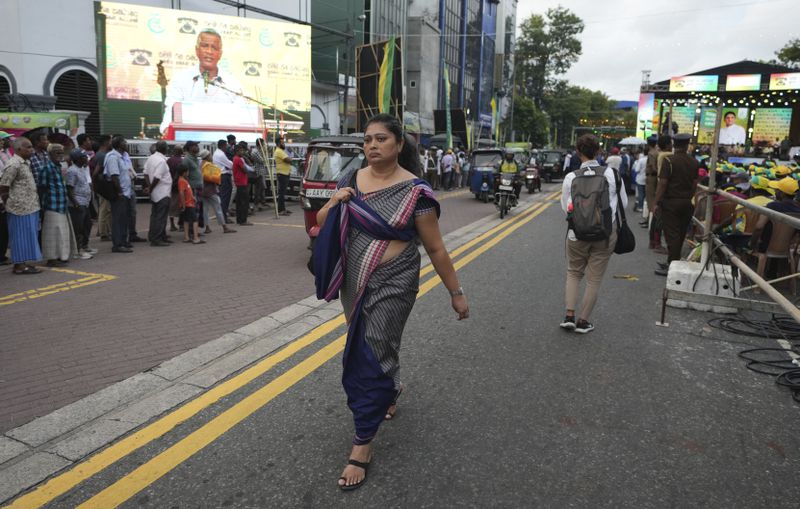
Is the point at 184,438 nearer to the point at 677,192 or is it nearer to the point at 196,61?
the point at 677,192

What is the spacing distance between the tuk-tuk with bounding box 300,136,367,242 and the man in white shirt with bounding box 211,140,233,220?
13.5 feet

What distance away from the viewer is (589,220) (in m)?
4.91

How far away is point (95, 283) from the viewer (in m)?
6.90

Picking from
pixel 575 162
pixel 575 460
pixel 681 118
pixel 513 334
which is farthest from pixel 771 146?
pixel 575 460

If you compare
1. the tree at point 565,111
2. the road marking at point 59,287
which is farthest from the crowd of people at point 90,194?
the tree at point 565,111

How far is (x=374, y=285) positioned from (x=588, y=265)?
296 centimetres

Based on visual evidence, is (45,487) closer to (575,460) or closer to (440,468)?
(440,468)

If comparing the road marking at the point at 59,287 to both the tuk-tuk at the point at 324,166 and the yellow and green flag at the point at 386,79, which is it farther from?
the yellow and green flag at the point at 386,79

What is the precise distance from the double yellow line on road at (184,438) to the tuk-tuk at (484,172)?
1400 centimetres

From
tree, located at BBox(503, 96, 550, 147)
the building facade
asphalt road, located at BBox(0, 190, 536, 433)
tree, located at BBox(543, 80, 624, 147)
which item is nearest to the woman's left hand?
asphalt road, located at BBox(0, 190, 536, 433)

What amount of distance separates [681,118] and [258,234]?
1056 inches

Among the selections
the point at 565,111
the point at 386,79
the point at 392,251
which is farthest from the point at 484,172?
the point at 565,111

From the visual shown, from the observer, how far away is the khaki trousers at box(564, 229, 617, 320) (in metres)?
5.14

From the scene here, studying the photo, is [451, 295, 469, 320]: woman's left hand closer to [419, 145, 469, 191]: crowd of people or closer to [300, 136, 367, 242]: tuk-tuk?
[300, 136, 367, 242]: tuk-tuk
